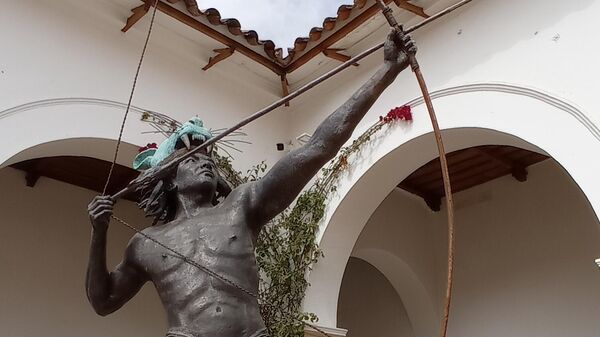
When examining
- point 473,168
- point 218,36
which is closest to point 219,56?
point 218,36

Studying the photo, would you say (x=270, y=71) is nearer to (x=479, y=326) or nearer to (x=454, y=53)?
(x=454, y=53)

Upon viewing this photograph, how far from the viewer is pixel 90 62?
17.2 ft

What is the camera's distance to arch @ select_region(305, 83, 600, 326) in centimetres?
421

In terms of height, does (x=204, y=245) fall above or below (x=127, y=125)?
below

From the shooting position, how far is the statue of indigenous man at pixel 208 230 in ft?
7.02

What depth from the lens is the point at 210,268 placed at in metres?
2.21

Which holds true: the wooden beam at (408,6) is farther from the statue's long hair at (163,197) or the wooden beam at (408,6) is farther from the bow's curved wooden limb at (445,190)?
the bow's curved wooden limb at (445,190)

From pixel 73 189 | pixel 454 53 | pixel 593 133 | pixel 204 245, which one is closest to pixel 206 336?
pixel 204 245

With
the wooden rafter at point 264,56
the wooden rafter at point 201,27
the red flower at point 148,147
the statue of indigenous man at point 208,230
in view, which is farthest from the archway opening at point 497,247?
the statue of indigenous man at point 208,230

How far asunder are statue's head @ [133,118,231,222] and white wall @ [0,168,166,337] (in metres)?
4.24

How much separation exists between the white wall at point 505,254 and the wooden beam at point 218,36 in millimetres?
2103

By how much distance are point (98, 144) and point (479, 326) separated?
3.99 m

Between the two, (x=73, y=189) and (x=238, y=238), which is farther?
(x=73, y=189)

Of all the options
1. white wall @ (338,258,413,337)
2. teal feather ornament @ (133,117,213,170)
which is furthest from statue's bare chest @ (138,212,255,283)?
white wall @ (338,258,413,337)
